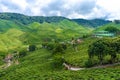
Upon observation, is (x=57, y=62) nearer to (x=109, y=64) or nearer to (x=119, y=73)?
(x=109, y=64)

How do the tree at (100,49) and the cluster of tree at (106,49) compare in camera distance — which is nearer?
the cluster of tree at (106,49)

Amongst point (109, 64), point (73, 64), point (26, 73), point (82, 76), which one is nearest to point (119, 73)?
point (82, 76)

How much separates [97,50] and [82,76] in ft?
73.1

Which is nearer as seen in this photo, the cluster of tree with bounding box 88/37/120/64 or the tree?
the cluster of tree with bounding box 88/37/120/64

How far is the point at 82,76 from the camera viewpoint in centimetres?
9581

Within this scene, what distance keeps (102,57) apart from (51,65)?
34.1 meters

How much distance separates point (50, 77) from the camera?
103 m

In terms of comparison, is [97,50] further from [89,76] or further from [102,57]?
[89,76]

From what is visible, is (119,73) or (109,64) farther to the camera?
(109,64)

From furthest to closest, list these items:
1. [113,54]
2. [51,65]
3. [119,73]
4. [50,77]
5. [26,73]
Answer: [51,65]
[26,73]
[113,54]
[50,77]
[119,73]

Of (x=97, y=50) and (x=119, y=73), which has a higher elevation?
(x=97, y=50)

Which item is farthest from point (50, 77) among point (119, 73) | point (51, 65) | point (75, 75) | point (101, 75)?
point (51, 65)

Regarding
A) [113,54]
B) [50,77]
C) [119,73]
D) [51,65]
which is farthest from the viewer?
[51,65]

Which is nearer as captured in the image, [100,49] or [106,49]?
[106,49]
